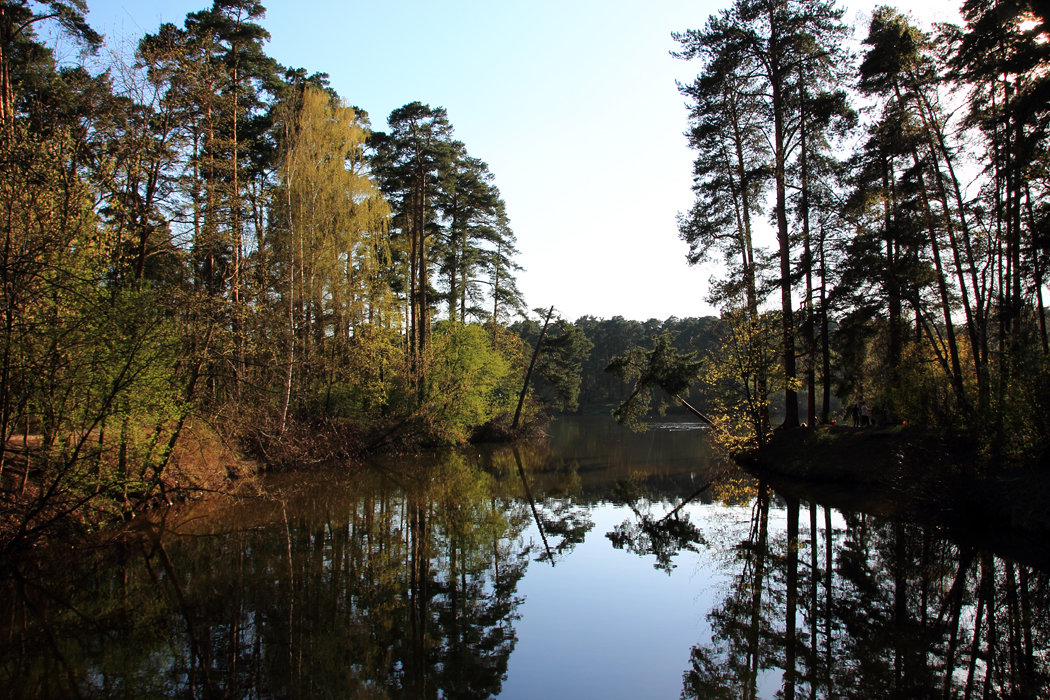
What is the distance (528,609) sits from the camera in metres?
7.30

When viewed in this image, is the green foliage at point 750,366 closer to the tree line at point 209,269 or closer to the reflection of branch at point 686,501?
the reflection of branch at point 686,501

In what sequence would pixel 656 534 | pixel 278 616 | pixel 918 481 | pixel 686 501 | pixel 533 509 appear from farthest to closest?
pixel 686 501
pixel 533 509
pixel 918 481
pixel 656 534
pixel 278 616

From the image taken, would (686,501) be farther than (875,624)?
Yes

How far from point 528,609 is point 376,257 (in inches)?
737

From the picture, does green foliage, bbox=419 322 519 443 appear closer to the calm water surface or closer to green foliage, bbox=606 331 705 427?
green foliage, bbox=606 331 705 427

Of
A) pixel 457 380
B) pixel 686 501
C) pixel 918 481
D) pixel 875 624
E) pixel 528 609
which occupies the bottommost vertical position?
pixel 686 501

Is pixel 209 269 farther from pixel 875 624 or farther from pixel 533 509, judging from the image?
pixel 875 624

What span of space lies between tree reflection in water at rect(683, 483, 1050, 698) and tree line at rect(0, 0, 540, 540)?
8.56 meters

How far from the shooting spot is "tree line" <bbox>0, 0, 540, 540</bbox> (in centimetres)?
834

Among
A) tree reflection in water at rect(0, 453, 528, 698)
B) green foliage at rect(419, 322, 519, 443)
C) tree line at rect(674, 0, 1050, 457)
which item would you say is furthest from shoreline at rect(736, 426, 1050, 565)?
green foliage at rect(419, 322, 519, 443)

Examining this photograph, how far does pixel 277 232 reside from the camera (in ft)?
65.3

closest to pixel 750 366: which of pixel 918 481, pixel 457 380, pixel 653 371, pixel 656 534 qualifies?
pixel 653 371

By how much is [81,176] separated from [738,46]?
632 inches

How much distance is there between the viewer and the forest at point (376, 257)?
8.85 meters
